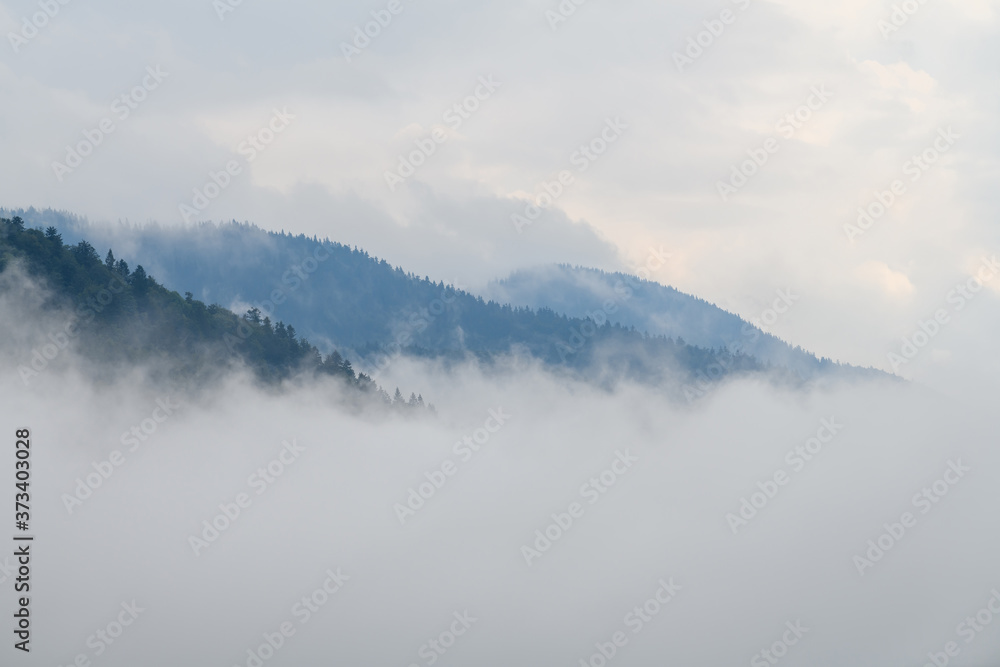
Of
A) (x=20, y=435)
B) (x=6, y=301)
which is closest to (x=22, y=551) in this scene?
(x=20, y=435)

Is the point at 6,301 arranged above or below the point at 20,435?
below

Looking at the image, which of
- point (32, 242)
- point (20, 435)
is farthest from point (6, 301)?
point (20, 435)

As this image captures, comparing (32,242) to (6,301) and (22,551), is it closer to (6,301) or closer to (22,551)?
(6,301)

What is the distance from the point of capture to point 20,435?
89.8 meters

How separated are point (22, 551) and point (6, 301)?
427 ft

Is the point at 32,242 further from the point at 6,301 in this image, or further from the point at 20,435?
the point at 20,435

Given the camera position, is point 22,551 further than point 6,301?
No

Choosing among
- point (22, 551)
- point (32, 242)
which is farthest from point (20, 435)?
point (32, 242)

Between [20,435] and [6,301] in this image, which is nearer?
[20,435]

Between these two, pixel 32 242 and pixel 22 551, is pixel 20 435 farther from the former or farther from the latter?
pixel 32 242

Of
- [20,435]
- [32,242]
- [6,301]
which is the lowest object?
[6,301]

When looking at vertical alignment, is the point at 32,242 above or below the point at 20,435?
below

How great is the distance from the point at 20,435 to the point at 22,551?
11.3 meters

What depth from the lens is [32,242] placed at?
651ft
